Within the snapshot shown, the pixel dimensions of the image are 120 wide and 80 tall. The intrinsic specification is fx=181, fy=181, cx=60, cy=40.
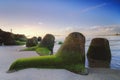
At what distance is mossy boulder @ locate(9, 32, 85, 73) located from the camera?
28.7 feet

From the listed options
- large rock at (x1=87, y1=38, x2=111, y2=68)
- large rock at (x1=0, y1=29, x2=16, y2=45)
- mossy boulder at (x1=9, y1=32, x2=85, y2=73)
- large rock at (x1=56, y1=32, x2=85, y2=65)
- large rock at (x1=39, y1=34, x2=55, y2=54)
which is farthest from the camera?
large rock at (x1=0, y1=29, x2=16, y2=45)

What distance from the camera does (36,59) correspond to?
9.15 metres

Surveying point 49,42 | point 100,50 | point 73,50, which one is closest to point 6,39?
point 49,42

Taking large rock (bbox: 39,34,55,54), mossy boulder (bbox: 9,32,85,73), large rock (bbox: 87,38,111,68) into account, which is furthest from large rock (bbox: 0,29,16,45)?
mossy boulder (bbox: 9,32,85,73)

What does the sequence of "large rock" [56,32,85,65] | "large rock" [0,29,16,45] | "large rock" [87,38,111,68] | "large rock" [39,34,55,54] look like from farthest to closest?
"large rock" [0,29,16,45]
"large rock" [39,34,55,54]
"large rock" [87,38,111,68]
"large rock" [56,32,85,65]

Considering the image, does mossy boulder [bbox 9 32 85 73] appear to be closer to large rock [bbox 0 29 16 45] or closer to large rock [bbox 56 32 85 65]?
large rock [bbox 56 32 85 65]

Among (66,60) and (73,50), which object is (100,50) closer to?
(73,50)

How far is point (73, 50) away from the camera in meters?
9.27

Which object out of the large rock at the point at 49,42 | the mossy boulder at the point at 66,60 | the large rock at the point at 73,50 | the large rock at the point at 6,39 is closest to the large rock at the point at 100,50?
the large rock at the point at 73,50

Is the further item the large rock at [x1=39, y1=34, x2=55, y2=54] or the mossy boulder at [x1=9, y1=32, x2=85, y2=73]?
the large rock at [x1=39, y1=34, x2=55, y2=54]

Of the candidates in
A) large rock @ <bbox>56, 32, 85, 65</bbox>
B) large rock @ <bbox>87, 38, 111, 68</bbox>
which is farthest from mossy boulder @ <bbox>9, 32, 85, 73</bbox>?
large rock @ <bbox>87, 38, 111, 68</bbox>

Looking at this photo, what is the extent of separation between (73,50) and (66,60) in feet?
2.10

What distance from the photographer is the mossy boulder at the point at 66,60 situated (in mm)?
8750

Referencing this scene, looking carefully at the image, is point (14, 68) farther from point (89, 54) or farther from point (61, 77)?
point (89, 54)
